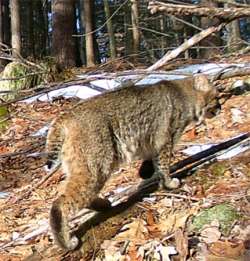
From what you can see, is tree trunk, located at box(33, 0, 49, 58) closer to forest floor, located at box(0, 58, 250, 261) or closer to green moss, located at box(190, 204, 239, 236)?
forest floor, located at box(0, 58, 250, 261)

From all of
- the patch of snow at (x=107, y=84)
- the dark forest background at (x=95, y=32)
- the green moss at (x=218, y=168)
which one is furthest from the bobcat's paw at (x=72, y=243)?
the patch of snow at (x=107, y=84)

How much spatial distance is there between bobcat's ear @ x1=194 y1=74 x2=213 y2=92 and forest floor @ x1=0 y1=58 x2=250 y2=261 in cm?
64

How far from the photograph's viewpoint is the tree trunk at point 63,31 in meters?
12.9

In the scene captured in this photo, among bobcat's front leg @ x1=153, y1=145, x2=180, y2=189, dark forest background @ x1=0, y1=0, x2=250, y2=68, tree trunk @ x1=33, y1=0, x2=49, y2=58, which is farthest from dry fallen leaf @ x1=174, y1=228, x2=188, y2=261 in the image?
tree trunk @ x1=33, y1=0, x2=49, y2=58

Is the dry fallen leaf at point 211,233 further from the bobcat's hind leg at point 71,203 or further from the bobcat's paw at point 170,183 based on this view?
the bobcat's hind leg at point 71,203

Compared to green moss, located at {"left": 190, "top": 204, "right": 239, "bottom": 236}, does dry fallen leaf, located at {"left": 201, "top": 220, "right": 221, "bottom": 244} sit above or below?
below

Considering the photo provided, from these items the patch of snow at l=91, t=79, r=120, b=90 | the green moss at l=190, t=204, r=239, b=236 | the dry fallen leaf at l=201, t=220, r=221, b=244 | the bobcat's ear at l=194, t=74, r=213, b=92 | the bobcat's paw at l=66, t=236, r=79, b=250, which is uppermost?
the bobcat's ear at l=194, t=74, r=213, b=92

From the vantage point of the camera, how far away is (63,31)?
12945 millimetres

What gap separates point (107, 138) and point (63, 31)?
335 inches

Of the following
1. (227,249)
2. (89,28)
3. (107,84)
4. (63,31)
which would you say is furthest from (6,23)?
(227,249)

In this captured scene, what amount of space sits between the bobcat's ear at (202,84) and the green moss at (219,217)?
6.12 ft

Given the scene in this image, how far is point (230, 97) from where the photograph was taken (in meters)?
7.43

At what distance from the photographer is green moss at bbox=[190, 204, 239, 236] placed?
14.7ft

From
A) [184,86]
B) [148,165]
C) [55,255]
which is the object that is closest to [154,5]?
[184,86]
